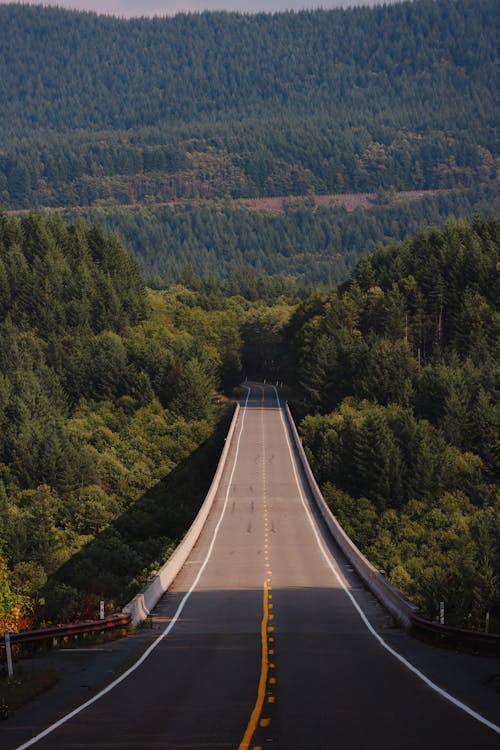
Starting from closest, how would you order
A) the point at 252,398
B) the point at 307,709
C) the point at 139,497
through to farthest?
1. the point at 307,709
2. the point at 139,497
3. the point at 252,398

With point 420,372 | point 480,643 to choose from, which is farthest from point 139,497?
point 480,643

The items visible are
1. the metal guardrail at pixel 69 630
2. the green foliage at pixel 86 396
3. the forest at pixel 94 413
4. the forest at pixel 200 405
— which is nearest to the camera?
the metal guardrail at pixel 69 630

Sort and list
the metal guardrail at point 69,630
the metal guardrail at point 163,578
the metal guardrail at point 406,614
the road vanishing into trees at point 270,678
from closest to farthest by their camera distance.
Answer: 1. the road vanishing into trees at point 270,678
2. the metal guardrail at point 69,630
3. the metal guardrail at point 406,614
4. the metal guardrail at point 163,578

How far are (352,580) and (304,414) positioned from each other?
3856 inches

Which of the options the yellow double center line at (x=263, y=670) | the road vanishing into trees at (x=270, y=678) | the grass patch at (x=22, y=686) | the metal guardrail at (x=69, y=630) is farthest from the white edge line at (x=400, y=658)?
the grass patch at (x=22, y=686)

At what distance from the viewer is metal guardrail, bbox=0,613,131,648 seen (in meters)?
26.1

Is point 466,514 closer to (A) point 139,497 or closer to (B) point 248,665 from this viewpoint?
(A) point 139,497

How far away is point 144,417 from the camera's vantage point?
5753 inches

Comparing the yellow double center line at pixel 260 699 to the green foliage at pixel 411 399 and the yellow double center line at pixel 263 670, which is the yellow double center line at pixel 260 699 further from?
the green foliage at pixel 411 399

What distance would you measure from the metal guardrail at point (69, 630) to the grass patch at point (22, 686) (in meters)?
1.90

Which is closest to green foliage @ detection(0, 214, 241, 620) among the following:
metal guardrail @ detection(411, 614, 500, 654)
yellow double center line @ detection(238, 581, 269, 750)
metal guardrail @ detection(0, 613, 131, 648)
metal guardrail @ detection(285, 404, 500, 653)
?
metal guardrail @ detection(285, 404, 500, 653)

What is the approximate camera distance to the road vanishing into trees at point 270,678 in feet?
59.1

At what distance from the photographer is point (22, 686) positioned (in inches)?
857

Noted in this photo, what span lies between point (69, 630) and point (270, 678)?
7169mm
